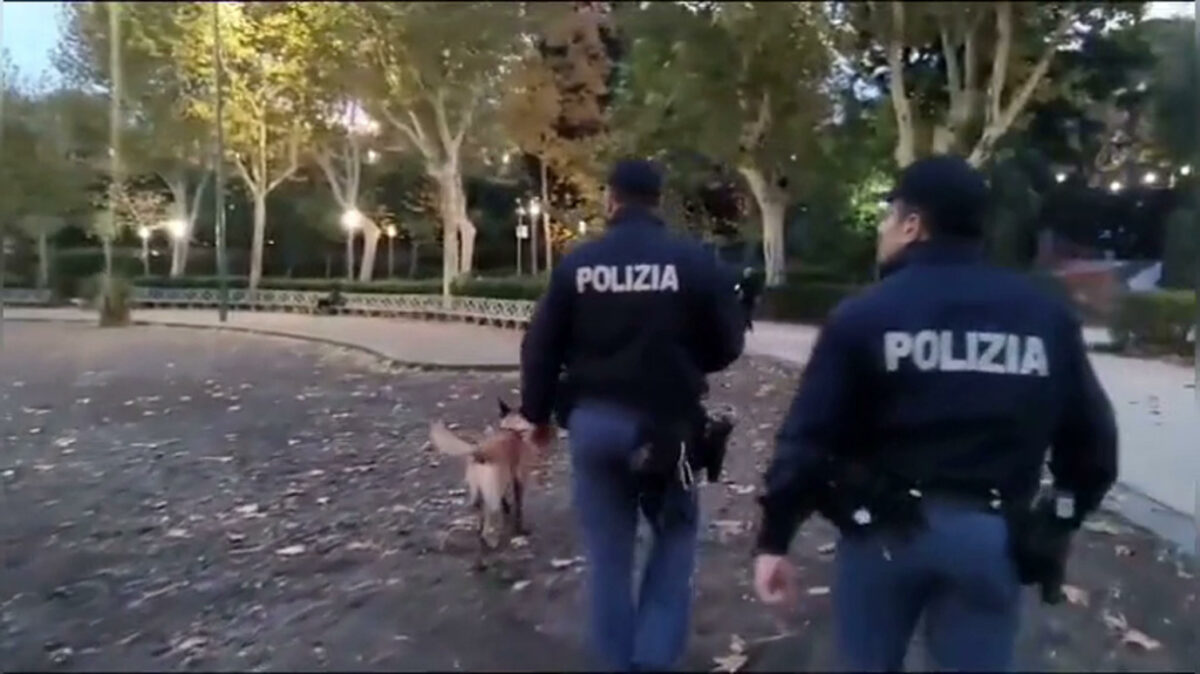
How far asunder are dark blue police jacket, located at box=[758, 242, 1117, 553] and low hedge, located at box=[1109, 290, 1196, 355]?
0.75m

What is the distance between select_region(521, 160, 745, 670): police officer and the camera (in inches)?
54.5

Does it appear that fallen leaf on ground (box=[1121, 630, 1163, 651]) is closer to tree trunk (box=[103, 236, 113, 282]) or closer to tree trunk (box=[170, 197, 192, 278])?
tree trunk (box=[170, 197, 192, 278])

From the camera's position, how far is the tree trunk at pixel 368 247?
6.08 feet

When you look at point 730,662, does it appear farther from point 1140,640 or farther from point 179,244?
point 179,244

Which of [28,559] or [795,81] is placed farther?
[28,559]

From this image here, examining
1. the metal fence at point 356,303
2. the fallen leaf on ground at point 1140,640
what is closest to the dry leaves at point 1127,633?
the fallen leaf on ground at point 1140,640

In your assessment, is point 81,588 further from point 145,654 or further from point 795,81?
point 795,81

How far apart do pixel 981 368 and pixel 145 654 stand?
1067 mm

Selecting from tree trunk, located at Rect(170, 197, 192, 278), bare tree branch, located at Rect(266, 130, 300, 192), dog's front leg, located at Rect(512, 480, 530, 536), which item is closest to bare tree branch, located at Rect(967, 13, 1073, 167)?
dog's front leg, located at Rect(512, 480, 530, 536)

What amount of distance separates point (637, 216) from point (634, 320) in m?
0.12

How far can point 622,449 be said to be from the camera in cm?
142

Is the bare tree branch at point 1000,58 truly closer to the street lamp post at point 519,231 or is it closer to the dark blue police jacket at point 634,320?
the dark blue police jacket at point 634,320

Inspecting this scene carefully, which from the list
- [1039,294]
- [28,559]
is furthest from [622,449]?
[28,559]

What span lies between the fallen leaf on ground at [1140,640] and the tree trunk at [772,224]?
76cm
